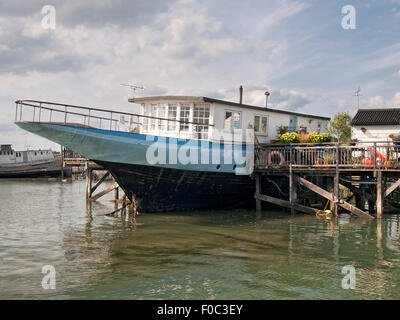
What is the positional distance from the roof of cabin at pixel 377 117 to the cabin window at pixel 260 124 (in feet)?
45.8

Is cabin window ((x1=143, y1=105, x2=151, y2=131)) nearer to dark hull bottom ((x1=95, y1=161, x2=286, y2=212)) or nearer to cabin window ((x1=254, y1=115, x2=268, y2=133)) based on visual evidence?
dark hull bottom ((x1=95, y1=161, x2=286, y2=212))

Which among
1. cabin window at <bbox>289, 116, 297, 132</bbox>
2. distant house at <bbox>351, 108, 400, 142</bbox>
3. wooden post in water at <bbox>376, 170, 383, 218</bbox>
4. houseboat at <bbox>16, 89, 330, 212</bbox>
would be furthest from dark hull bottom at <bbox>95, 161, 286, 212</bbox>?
distant house at <bbox>351, 108, 400, 142</bbox>

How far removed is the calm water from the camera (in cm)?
703

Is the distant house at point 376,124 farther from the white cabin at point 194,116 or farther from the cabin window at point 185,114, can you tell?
the cabin window at point 185,114

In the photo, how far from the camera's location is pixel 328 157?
649 inches

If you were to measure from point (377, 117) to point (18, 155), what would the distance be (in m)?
45.9

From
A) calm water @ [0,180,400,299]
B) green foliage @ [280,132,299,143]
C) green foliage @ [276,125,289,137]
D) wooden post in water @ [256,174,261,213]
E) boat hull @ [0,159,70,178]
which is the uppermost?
green foliage @ [276,125,289,137]

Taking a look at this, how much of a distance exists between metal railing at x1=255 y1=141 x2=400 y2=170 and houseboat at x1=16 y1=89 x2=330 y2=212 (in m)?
0.90

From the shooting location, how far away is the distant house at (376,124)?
29041 mm

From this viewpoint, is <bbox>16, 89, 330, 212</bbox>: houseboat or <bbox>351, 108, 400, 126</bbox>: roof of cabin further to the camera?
<bbox>351, 108, 400, 126</bbox>: roof of cabin

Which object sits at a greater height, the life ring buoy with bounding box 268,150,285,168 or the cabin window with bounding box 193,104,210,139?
the cabin window with bounding box 193,104,210,139

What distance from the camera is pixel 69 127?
13.8m

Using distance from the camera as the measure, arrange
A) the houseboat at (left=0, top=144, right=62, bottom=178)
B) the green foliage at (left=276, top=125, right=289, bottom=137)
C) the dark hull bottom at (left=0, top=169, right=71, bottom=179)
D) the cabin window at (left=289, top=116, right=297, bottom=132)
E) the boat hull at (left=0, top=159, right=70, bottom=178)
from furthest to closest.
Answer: the houseboat at (left=0, top=144, right=62, bottom=178)
the boat hull at (left=0, top=159, right=70, bottom=178)
the dark hull bottom at (left=0, top=169, right=71, bottom=179)
the cabin window at (left=289, top=116, right=297, bottom=132)
the green foliage at (left=276, top=125, right=289, bottom=137)

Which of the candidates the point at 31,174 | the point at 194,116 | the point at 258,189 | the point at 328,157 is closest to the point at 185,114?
the point at 194,116
